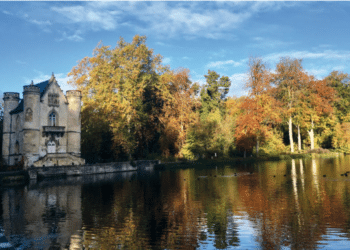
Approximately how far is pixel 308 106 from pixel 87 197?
51.7m

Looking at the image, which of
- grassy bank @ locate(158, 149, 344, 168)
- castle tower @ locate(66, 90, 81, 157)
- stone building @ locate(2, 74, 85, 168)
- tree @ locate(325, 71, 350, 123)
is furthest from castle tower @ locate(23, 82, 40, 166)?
tree @ locate(325, 71, 350, 123)

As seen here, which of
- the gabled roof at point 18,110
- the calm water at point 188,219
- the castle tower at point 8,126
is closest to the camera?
the calm water at point 188,219

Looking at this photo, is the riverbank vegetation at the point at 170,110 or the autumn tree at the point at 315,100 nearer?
the riverbank vegetation at the point at 170,110

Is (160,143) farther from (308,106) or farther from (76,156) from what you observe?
(308,106)

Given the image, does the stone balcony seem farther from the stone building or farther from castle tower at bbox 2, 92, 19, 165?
castle tower at bbox 2, 92, 19, 165

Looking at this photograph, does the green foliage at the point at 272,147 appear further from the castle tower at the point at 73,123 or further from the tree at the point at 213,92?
the castle tower at the point at 73,123

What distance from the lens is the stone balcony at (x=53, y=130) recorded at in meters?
42.8

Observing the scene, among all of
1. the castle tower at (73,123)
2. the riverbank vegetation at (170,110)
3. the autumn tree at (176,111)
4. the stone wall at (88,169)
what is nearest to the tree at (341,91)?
the riverbank vegetation at (170,110)

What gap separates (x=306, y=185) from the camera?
22.7 meters

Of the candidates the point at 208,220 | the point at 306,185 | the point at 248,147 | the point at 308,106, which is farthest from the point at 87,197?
the point at 308,106

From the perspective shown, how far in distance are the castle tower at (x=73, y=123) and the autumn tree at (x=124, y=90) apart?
371cm

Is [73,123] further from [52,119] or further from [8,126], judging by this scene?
[8,126]

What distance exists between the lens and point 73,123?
45.5 m

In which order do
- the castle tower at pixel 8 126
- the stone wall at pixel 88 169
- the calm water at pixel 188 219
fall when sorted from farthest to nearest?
the castle tower at pixel 8 126, the stone wall at pixel 88 169, the calm water at pixel 188 219
